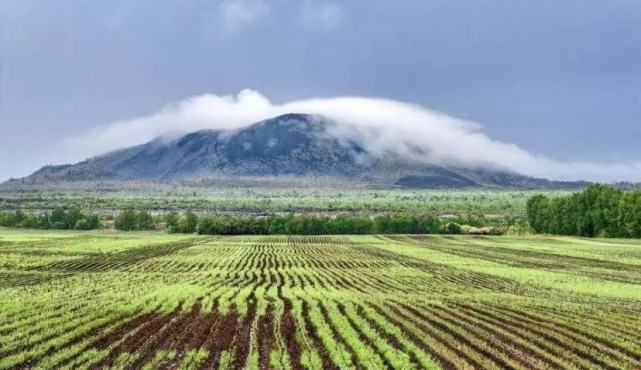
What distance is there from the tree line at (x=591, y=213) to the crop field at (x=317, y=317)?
64.2 m

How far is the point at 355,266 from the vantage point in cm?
7412

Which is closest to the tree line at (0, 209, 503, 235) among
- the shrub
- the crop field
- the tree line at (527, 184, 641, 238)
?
the shrub

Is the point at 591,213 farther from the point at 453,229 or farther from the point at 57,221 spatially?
the point at 57,221

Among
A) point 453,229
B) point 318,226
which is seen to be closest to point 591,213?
point 453,229

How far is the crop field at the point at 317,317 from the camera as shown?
24578mm

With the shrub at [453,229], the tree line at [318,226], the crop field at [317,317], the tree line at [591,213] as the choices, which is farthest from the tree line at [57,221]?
the tree line at [591,213]

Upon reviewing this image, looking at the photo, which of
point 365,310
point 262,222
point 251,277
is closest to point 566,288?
point 365,310

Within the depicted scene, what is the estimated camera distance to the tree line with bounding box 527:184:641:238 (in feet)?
420

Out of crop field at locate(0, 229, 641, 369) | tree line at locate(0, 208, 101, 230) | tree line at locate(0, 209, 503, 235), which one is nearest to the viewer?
crop field at locate(0, 229, 641, 369)

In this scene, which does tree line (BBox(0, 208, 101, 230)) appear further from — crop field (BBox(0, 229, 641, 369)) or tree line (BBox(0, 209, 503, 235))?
crop field (BBox(0, 229, 641, 369))

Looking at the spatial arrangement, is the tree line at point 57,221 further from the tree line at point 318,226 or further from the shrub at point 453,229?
the shrub at point 453,229

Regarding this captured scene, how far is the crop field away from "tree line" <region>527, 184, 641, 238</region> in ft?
211

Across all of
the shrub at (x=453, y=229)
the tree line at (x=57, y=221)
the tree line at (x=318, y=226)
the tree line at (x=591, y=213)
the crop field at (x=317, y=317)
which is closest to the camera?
the crop field at (x=317, y=317)

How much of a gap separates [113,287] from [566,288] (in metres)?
35.9
